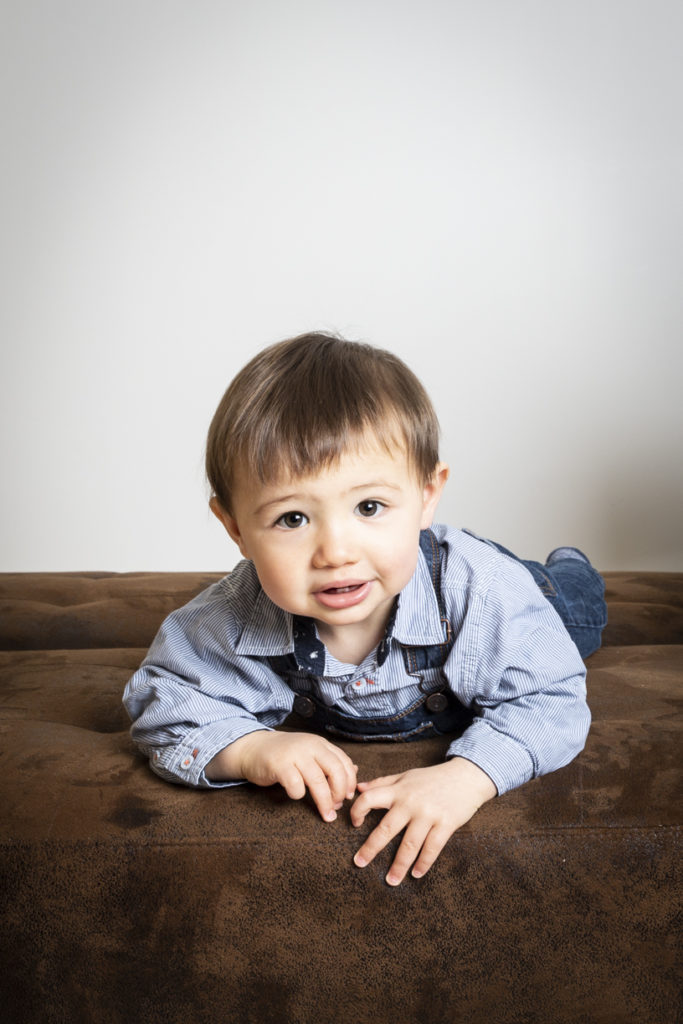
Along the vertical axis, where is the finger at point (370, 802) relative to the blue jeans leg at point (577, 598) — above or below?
above

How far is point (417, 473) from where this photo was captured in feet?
4.59

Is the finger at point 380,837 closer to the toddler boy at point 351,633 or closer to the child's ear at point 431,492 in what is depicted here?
the toddler boy at point 351,633

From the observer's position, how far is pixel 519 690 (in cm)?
141

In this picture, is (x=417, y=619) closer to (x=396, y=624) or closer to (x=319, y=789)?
(x=396, y=624)

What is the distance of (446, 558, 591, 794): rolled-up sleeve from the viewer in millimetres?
1290

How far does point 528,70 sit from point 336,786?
3002mm

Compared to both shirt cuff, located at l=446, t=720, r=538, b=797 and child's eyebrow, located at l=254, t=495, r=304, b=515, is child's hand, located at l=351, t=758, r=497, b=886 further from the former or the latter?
child's eyebrow, located at l=254, t=495, r=304, b=515

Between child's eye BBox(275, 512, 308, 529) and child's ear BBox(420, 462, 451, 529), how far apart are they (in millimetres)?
230

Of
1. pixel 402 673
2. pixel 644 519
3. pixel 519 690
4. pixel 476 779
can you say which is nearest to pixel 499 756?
pixel 476 779

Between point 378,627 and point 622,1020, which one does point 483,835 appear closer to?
point 622,1020

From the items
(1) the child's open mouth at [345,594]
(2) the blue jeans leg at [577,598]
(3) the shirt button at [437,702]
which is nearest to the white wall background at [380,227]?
(2) the blue jeans leg at [577,598]

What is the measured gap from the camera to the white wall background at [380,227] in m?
3.49

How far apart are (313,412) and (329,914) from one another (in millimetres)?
632

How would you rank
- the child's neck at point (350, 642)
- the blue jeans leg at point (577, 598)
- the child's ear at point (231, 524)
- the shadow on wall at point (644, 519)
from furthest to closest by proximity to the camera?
1. the shadow on wall at point (644, 519)
2. the blue jeans leg at point (577, 598)
3. the child's neck at point (350, 642)
4. the child's ear at point (231, 524)
